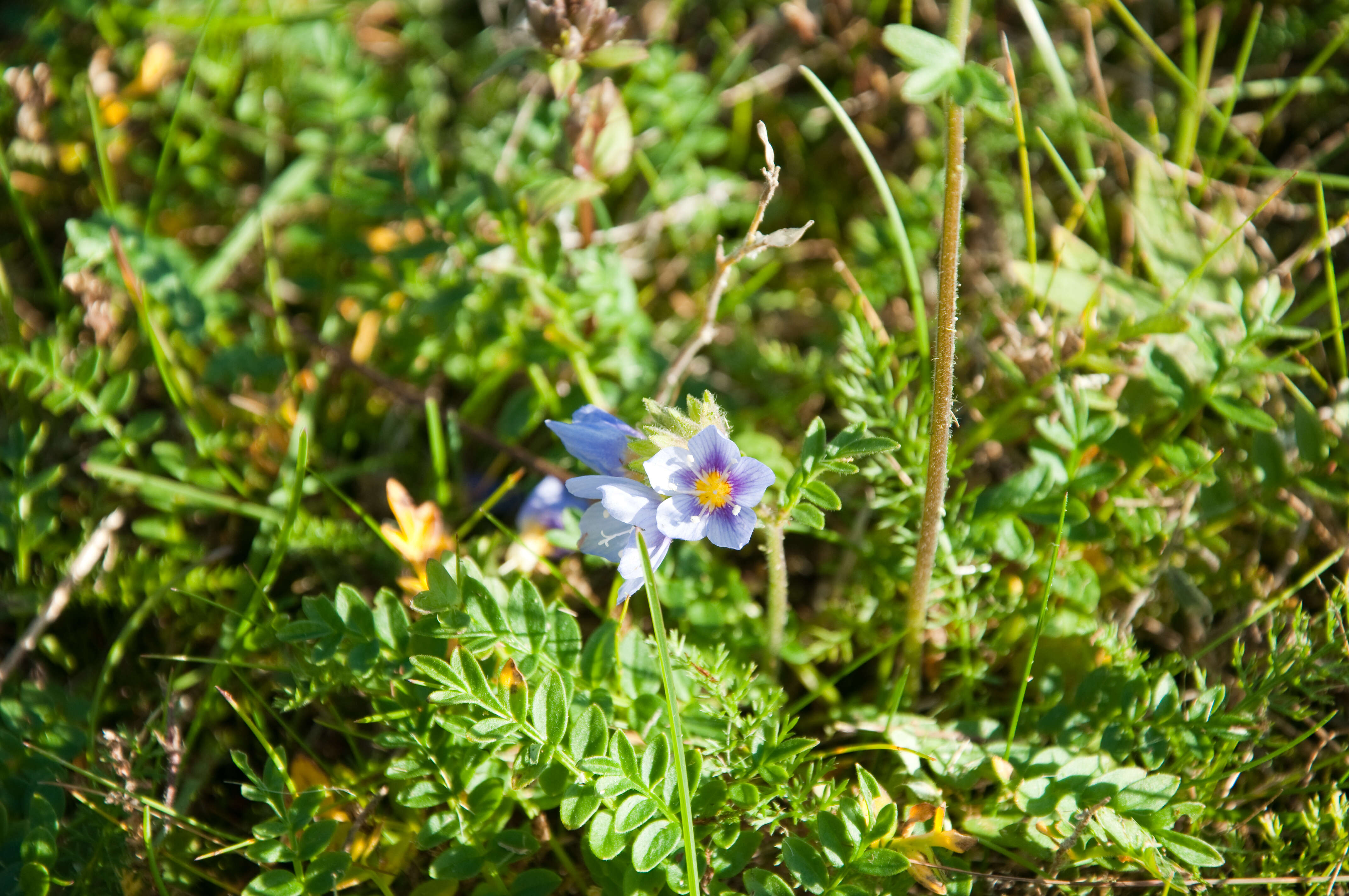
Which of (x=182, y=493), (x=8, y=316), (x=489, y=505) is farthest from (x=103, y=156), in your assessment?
(x=489, y=505)

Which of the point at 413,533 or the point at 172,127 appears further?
the point at 172,127

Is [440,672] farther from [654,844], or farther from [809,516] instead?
[809,516]

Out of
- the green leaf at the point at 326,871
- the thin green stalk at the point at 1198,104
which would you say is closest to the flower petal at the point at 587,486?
the green leaf at the point at 326,871

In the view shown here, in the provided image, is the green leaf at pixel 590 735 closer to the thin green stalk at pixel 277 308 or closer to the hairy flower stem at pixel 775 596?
the hairy flower stem at pixel 775 596

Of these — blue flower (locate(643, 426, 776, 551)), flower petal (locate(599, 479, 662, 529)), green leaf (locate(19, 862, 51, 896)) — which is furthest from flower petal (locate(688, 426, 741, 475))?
green leaf (locate(19, 862, 51, 896))

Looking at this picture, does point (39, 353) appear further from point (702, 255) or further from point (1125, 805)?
point (1125, 805)

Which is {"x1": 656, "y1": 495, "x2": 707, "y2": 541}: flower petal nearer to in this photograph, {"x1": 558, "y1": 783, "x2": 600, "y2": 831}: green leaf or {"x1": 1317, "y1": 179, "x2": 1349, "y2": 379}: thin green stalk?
{"x1": 558, "y1": 783, "x2": 600, "y2": 831}: green leaf
